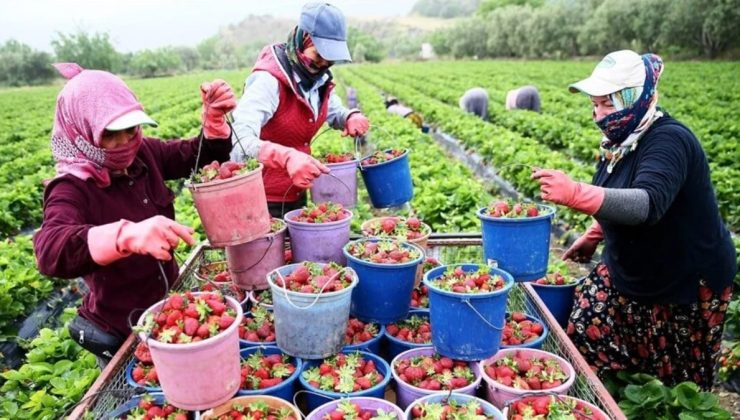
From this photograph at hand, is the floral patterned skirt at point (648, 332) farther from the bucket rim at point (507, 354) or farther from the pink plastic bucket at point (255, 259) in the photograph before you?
the pink plastic bucket at point (255, 259)

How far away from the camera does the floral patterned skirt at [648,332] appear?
324cm

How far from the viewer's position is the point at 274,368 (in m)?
2.65

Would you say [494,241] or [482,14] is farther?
[482,14]

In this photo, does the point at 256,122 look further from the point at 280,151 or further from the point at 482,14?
the point at 482,14

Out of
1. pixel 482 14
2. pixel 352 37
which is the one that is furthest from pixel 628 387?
pixel 482 14

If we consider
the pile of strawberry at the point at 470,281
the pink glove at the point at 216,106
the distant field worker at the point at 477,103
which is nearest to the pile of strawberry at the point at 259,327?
the pile of strawberry at the point at 470,281

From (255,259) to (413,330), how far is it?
97 centimetres

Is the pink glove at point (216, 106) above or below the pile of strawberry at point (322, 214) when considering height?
above

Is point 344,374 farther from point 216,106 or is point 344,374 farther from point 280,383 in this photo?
point 216,106

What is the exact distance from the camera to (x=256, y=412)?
2.30 m

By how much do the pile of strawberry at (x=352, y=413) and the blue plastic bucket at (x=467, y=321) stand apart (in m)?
0.51

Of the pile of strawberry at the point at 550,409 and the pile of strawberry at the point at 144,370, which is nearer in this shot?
the pile of strawberry at the point at 550,409

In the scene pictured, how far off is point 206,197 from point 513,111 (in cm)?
1360

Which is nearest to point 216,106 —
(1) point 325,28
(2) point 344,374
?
(1) point 325,28
